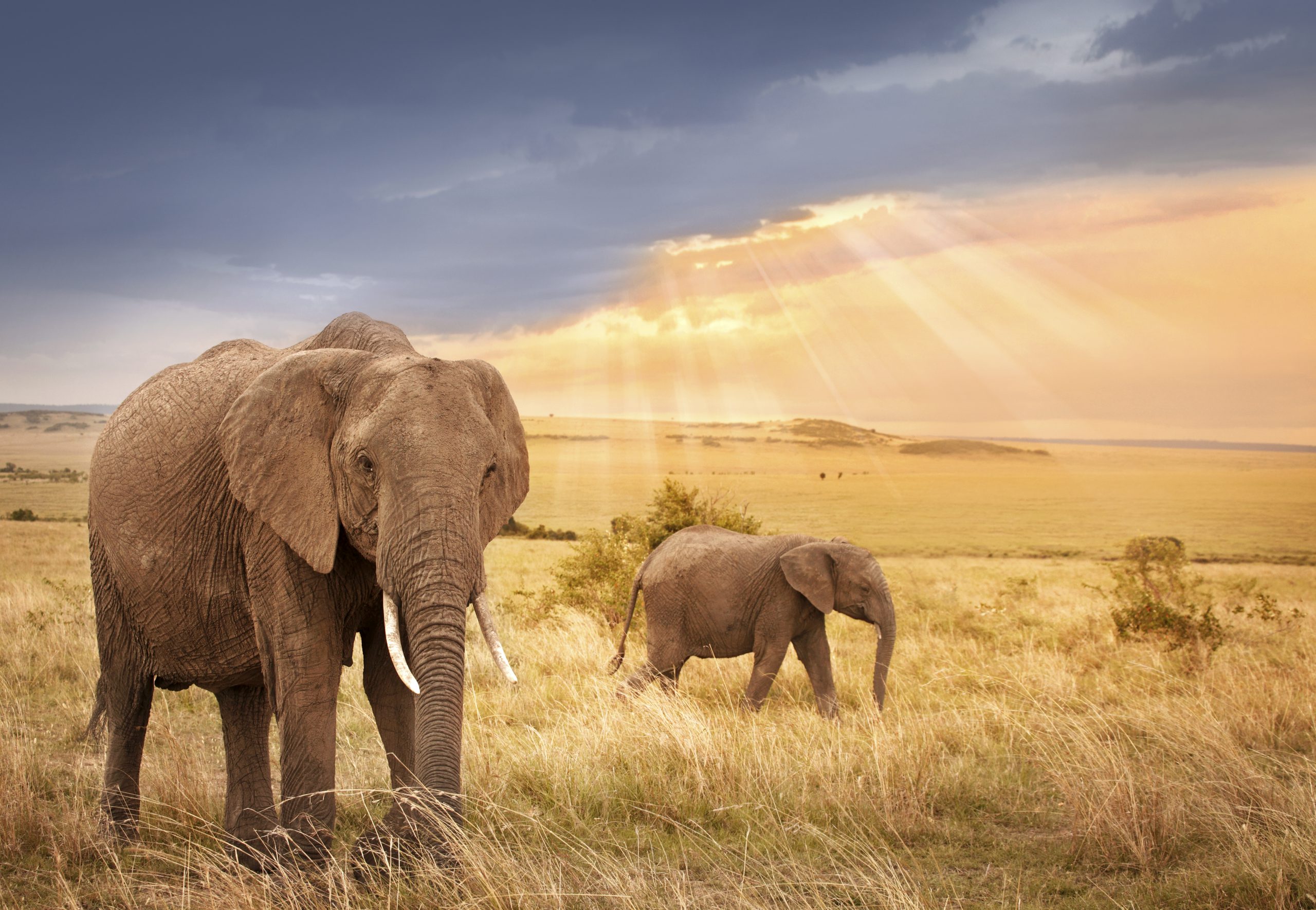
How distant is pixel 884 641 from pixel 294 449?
7647 mm

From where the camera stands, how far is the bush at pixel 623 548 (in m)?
16.8

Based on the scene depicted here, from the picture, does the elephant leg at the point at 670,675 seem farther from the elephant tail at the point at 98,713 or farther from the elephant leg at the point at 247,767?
the elephant tail at the point at 98,713

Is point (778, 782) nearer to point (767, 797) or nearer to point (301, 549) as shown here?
point (767, 797)

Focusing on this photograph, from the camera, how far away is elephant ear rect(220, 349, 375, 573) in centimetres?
492

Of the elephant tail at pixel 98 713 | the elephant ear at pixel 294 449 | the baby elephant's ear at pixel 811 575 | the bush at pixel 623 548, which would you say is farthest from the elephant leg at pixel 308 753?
the bush at pixel 623 548

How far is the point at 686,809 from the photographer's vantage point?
6984 millimetres

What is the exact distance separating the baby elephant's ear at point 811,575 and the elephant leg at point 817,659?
421 mm

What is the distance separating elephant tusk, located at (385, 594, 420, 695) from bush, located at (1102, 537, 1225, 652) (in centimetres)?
1325

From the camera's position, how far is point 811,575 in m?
10.6

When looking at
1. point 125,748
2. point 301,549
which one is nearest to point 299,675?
point 301,549

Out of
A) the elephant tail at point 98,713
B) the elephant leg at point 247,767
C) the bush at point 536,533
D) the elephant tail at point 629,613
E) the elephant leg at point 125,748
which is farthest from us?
the bush at point 536,533

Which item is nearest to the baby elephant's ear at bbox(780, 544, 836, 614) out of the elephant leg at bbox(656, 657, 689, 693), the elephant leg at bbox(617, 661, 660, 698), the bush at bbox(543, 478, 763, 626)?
the elephant leg at bbox(656, 657, 689, 693)

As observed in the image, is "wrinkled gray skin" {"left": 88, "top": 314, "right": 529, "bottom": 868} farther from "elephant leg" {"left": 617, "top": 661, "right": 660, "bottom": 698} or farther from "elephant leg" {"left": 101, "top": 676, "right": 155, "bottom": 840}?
"elephant leg" {"left": 617, "top": 661, "right": 660, "bottom": 698}

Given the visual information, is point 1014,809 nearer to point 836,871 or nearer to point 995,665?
point 836,871
